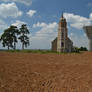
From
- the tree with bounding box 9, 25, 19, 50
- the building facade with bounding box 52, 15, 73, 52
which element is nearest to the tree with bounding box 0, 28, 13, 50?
the tree with bounding box 9, 25, 19, 50

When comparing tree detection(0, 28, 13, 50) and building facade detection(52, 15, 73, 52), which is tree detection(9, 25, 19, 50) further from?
building facade detection(52, 15, 73, 52)

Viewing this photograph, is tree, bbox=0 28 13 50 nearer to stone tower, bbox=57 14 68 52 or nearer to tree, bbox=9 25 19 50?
tree, bbox=9 25 19 50

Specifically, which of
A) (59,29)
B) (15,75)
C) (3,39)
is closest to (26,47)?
(3,39)

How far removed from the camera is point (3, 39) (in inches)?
1644

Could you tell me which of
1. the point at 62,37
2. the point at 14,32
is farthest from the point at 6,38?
A: the point at 62,37

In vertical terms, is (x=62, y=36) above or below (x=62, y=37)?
above

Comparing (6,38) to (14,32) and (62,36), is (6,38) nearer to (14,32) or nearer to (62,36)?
(14,32)

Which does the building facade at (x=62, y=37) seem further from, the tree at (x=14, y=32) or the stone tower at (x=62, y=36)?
the tree at (x=14, y=32)

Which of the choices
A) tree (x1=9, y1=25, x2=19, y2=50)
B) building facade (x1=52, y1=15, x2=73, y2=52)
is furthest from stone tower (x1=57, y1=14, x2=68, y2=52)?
tree (x1=9, y1=25, x2=19, y2=50)

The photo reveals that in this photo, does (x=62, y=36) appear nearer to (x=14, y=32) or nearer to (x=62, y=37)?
(x=62, y=37)

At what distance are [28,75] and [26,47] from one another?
118 ft

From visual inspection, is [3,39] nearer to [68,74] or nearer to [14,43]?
[14,43]

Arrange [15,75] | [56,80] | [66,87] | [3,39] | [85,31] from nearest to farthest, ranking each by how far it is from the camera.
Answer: [66,87]
[56,80]
[15,75]
[85,31]
[3,39]

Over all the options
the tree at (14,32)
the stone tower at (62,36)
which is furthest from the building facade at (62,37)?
the tree at (14,32)
